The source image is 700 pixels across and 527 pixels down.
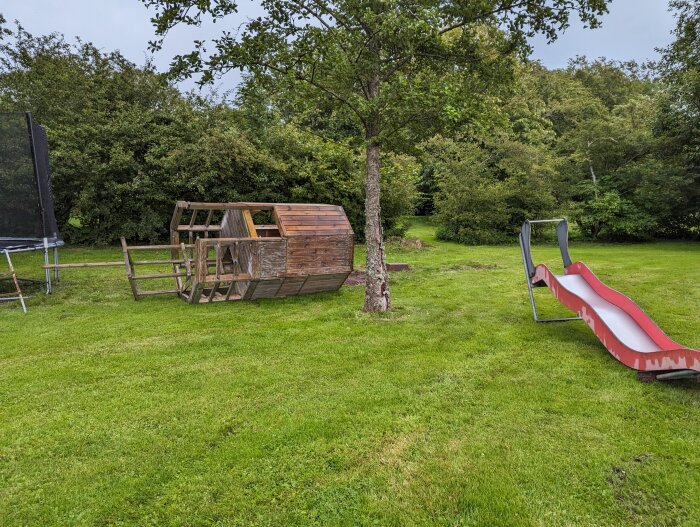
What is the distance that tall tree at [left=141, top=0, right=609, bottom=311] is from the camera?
213 inches

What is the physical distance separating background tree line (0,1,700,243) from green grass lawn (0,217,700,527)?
19.7 feet

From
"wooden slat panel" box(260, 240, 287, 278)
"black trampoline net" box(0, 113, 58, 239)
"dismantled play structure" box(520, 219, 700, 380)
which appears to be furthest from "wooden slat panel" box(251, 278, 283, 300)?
"black trampoline net" box(0, 113, 58, 239)

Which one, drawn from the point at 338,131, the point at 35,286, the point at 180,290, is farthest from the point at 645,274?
the point at 338,131

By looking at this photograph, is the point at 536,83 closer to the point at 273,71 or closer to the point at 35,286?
the point at 273,71

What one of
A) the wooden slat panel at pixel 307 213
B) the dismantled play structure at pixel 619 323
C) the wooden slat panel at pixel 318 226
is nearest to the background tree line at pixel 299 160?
the wooden slat panel at pixel 307 213

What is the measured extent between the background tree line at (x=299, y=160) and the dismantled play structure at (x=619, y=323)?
461 centimetres

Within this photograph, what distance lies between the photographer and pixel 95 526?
7.04 ft

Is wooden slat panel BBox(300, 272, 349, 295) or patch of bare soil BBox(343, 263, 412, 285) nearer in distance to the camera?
wooden slat panel BBox(300, 272, 349, 295)

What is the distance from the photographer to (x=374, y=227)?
20.3ft

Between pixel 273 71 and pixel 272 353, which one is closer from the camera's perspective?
pixel 272 353

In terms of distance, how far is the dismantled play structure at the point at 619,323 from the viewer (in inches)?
142

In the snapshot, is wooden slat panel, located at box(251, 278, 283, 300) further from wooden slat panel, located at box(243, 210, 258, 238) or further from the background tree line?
the background tree line

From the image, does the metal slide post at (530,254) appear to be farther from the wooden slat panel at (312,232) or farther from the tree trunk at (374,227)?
the wooden slat panel at (312,232)

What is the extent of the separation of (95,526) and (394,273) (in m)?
8.42
